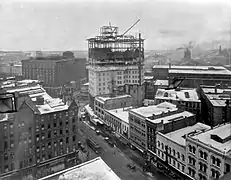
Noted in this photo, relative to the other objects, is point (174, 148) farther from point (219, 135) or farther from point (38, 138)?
point (38, 138)

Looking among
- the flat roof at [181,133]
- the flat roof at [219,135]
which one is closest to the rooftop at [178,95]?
the flat roof at [181,133]

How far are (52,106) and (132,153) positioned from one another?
2.19m

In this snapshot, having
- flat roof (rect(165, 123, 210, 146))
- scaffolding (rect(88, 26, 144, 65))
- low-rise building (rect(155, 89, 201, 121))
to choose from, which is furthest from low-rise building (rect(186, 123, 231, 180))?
scaffolding (rect(88, 26, 144, 65))

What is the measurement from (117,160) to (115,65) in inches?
237

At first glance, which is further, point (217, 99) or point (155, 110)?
point (217, 99)

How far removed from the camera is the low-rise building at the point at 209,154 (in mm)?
4055

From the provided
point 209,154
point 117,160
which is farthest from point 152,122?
point 209,154

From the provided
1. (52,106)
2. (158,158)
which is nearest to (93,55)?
(52,106)

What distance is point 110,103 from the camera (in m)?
8.97

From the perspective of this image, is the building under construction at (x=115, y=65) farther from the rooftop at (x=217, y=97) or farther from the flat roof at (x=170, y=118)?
the flat roof at (x=170, y=118)

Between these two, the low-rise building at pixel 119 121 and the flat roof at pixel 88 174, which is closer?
the flat roof at pixel 88 174

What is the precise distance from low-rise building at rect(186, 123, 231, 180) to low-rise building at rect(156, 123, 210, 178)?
Result: 17 cm

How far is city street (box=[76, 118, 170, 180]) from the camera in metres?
5.31

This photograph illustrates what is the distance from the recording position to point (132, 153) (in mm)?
6387
